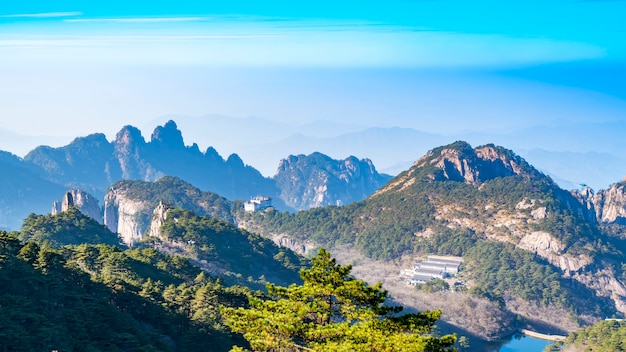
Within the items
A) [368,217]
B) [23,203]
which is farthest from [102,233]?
[23,203]

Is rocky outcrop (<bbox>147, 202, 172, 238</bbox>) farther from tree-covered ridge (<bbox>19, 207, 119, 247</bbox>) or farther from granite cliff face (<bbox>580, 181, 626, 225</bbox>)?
granite cliff face (<bbox>580, 181, 626, 225</bbox>)

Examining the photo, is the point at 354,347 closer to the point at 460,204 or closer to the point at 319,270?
the point at 319,270

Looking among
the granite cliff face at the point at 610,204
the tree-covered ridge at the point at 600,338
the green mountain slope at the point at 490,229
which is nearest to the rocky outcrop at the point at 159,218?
the green mountain slope at the point at 490,229

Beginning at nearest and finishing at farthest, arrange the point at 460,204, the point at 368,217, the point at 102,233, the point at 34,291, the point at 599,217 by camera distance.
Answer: the point at 34,291 → the point at 102,233 → the point at 460,204 → the point at 368,217 → the point at 599,217

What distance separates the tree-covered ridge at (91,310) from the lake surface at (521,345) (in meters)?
35.5

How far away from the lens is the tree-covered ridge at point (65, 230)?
211ft

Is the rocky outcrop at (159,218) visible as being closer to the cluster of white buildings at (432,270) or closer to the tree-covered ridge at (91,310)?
the cluster of white buildings at (432,270)

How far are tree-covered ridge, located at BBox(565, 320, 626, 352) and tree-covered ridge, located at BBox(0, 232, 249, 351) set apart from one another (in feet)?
95.7

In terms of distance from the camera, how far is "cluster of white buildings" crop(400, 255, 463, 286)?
87.4 meters

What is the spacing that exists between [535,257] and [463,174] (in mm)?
34202

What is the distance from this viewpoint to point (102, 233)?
233ft

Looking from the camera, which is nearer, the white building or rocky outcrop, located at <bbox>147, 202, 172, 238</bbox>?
rocky outcrop, located at <bbox>147, 202, 172, 238</bbox>

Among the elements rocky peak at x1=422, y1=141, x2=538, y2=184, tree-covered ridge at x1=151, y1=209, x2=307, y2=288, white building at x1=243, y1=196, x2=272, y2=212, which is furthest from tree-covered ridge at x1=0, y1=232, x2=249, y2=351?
white building at x1=243, y1=196, x2=272, y2=212

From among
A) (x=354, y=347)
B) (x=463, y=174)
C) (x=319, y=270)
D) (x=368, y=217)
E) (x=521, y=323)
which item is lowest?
(x=521, y=323)
